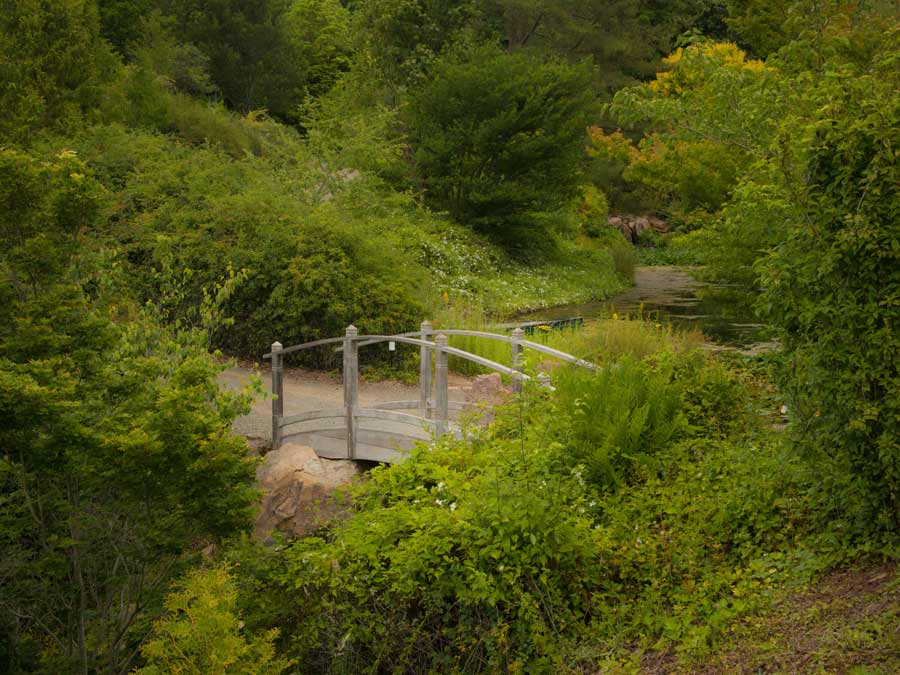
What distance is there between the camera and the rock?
8500 mm

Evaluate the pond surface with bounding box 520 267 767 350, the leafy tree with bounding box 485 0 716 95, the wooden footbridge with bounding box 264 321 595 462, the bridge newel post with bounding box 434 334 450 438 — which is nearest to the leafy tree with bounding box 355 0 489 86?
the leafy tree with bounding box 485 0 716 95

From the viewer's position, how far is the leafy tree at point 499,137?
26719 mm

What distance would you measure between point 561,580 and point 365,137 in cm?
1930

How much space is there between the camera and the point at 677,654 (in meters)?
4.82

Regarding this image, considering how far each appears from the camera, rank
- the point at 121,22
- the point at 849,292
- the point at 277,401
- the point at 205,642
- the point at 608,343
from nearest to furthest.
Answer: the point at 205,642 → the point at 849,292 → the point at 608,343 → the point at 277,401 → the point at 121,22

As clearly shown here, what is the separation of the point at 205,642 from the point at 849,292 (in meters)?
4.09

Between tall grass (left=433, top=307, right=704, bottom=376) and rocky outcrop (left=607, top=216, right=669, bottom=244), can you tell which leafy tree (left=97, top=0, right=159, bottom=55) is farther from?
tall grass (left=433, top=307, right=704, bottom=376)

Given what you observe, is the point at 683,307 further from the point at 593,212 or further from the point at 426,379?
the point at 593,212

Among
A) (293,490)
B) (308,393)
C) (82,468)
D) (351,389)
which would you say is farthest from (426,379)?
(82,468)

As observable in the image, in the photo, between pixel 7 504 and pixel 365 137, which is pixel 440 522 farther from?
pixel 365 137

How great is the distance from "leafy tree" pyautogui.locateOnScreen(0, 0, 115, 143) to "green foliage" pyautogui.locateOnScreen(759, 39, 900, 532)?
15097 millimetres

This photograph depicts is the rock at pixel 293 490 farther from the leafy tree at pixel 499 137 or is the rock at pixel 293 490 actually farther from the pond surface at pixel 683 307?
the leafy tree at pixel 499 137

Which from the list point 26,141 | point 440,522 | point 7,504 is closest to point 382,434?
point 440,522

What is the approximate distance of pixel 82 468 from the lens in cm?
518
